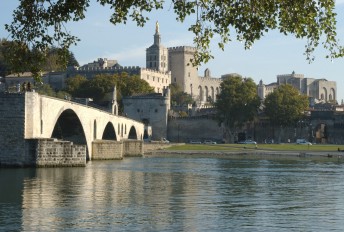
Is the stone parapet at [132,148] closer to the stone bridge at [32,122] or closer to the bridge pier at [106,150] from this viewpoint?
the bridge pier at [106,150]

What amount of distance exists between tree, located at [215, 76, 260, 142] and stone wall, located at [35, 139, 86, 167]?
64866 millimetres

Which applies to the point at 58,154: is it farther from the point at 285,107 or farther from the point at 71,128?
the point at 285,107

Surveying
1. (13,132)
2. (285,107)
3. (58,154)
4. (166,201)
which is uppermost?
(285,107)

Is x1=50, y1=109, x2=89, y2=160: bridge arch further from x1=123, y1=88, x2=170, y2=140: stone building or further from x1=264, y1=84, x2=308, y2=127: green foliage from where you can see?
x1=264, y1=84, x2=308, y2=127: green foliage

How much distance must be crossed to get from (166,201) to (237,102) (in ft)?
268

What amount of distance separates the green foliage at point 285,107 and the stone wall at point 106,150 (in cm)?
5294

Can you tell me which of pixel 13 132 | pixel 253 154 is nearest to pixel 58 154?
pixel 13 132

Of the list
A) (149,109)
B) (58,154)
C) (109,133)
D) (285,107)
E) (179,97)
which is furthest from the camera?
(179,97)

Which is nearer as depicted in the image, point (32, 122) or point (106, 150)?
point (32, 122)

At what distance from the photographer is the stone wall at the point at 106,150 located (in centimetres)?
5572

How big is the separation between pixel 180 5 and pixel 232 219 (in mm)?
9414

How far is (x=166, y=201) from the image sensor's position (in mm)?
25391

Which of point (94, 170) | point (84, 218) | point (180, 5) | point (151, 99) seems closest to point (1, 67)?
point (151, 99)

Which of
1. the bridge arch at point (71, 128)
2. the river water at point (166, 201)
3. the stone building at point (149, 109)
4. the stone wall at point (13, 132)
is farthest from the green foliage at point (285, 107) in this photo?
the stone wall at point (13, 132)
